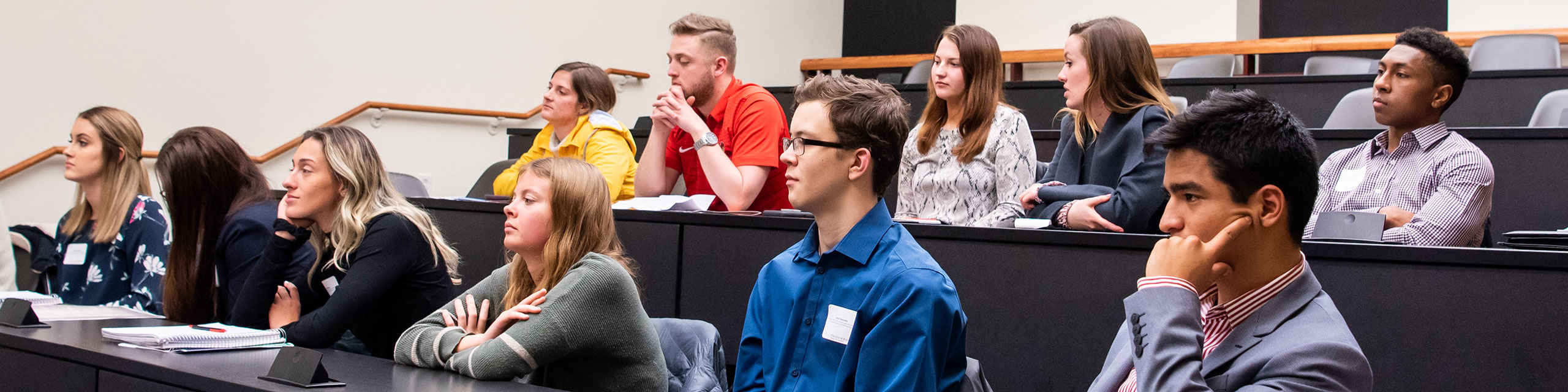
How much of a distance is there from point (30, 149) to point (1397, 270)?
4613mm

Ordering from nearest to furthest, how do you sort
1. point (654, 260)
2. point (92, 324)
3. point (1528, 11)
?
point (92, 324)
point (654, 260)
point (1528, 11)

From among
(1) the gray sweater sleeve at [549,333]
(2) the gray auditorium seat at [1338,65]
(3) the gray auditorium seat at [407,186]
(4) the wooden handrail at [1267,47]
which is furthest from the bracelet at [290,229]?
(2) the gray auditorium seat at [1338,65]

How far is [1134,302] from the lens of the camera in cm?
117

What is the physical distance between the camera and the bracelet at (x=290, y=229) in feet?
7.97

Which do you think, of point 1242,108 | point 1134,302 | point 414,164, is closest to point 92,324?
point 1134,302

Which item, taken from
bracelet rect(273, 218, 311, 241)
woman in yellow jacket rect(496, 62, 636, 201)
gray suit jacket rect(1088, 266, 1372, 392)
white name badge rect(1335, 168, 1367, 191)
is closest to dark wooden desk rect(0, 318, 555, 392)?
bracelet rect(273, 218, 311, 241)

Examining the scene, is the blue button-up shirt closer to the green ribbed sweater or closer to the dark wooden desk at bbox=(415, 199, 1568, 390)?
the green ribbed sweater

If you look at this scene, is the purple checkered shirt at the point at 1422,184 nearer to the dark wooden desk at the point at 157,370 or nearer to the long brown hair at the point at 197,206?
the dark wooden desk at the point at 157,370

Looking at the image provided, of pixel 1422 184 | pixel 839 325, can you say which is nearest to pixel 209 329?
pixel 839 325

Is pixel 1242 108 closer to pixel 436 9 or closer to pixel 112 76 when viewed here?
pixel 112 76

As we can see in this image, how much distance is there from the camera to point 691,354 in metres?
1.93

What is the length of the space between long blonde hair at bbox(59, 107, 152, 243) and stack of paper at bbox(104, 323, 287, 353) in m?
1.40

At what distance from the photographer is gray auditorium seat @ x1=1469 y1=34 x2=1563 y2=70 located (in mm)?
4988

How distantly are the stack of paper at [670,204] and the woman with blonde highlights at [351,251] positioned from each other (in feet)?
1.81
